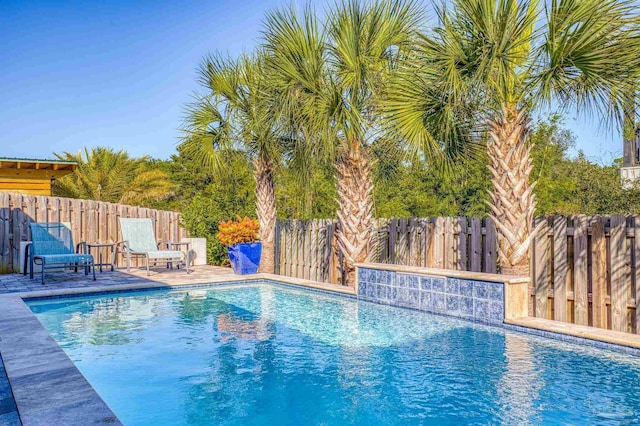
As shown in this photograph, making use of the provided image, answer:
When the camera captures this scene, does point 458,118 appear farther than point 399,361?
Yes

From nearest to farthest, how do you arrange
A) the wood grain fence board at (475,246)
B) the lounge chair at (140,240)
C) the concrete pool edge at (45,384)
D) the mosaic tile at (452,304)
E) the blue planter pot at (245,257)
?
1. the concrete pool edge at (45,384)
2. the mosaic tile at (452,304)
3. the wood grain fence board at (475,246)
4. the lounge chair at (140,240)
5. the blue planter pot at (245,257)

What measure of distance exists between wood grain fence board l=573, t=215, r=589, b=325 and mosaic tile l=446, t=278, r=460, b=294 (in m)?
1.34

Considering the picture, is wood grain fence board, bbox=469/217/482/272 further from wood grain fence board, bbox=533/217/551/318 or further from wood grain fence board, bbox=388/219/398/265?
wood grain fence board, bbox=388/219/398/265

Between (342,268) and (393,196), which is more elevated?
(393,196)

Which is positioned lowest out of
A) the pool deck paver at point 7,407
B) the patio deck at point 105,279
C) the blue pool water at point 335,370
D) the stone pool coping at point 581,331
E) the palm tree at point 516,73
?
the blue pool water at point 335,370

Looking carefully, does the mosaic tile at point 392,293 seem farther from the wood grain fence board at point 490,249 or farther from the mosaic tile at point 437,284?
the wood grain fence board at point 490,249

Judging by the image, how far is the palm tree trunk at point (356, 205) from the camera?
26.9 ft

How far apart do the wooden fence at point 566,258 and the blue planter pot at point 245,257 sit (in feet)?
11.5

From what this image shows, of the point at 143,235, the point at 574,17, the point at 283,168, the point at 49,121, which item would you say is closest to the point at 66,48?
the point at 49,121

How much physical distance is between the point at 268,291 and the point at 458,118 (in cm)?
464

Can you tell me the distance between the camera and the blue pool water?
134 inches

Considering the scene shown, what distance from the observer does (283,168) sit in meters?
10.0

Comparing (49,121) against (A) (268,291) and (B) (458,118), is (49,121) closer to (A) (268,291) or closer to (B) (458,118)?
(A) (268,291)

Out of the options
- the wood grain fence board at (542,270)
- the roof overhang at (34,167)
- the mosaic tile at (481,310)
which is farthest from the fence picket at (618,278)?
the roof overhang at (34,167)
